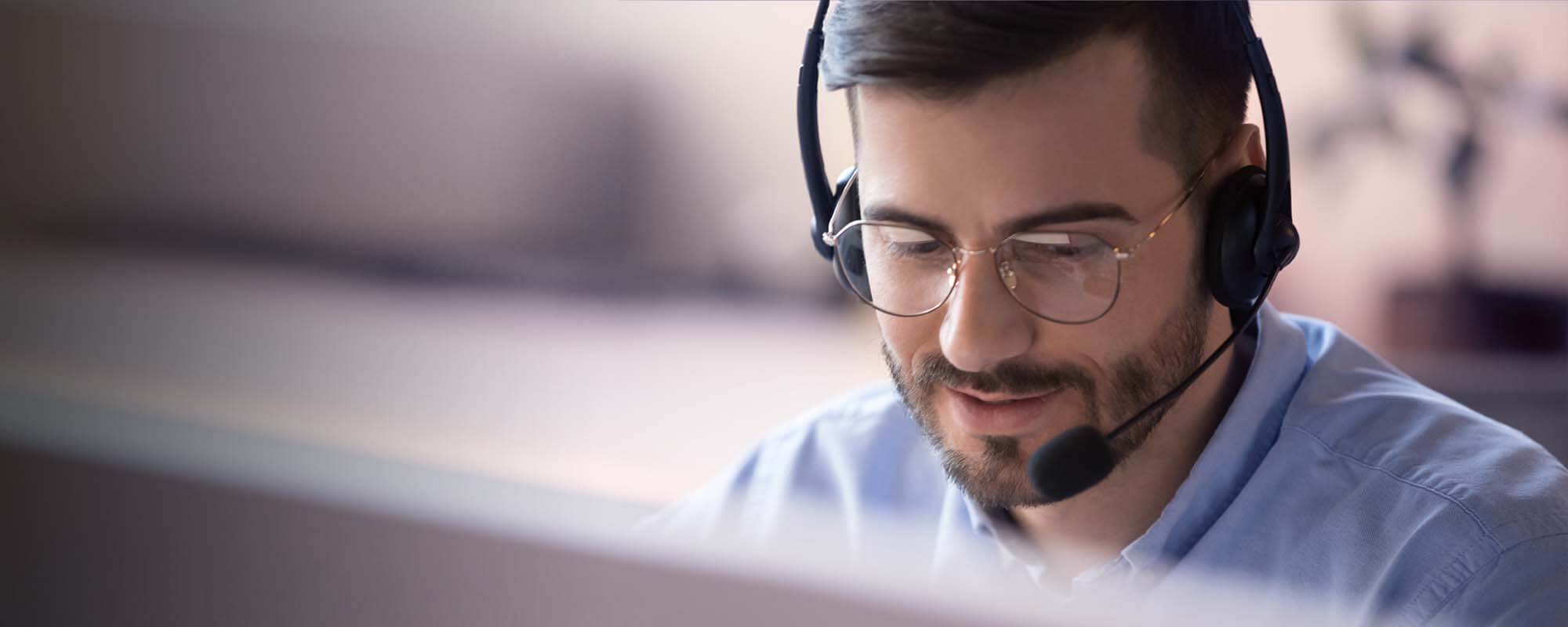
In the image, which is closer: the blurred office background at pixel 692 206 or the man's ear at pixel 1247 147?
the man's ear at pixel 1247 147

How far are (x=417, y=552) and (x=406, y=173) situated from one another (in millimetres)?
1698

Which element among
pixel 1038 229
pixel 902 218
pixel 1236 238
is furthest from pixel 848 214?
pixel 1236 238

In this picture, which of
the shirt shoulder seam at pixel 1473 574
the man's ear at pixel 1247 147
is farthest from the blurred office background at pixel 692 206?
the shirt shoulder seam at pixel 1473 574

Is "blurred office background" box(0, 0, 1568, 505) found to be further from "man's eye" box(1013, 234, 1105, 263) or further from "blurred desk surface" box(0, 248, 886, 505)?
"man's eye" box(1013, 234, 1105, 263)

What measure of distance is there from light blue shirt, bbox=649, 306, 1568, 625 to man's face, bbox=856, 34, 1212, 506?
91 mm

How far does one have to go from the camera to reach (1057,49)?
0.95 meters

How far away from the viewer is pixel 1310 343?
117 cm

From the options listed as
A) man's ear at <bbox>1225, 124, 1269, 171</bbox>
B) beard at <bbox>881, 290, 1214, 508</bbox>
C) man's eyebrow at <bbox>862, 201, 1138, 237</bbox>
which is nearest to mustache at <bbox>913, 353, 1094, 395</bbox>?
beard at <bbox>881, 290, 1214, 508</bbox>

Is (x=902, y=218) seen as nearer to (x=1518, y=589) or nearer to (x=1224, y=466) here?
(x=1224, y=466)

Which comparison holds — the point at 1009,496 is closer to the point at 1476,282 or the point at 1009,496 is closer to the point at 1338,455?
the point at 1338,455

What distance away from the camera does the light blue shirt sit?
0.89 meters

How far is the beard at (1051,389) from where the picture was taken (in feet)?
3.23

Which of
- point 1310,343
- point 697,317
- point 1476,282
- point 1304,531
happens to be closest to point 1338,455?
point 1304,531

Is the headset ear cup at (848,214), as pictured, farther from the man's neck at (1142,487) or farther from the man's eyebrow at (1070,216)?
the man's neck at (1142,487)
